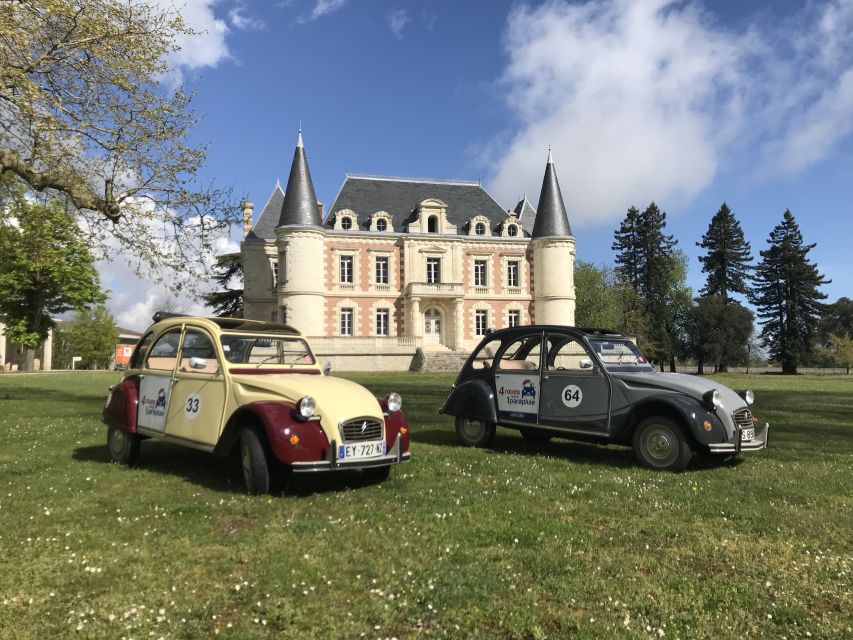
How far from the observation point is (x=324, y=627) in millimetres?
3262

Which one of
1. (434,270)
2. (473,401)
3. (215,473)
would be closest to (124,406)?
(215,473)

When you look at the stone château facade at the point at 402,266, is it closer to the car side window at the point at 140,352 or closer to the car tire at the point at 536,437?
the car tire at the point at 536,437

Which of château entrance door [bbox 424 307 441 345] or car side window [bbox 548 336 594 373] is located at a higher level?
château entrance door [bbox 424 307 441 345]

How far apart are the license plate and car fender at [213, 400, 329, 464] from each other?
165mm

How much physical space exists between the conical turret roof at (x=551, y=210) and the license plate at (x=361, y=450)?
42068 millimetres

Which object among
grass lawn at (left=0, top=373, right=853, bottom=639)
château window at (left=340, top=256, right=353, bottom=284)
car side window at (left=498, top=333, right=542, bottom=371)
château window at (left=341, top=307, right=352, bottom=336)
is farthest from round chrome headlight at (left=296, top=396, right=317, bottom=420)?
château window at (left=340, top=256, right=353, bottom=284)

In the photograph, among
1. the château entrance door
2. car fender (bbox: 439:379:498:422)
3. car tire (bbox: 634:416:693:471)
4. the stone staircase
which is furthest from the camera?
the château entrance door

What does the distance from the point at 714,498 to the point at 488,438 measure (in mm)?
3826

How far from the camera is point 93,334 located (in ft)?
242

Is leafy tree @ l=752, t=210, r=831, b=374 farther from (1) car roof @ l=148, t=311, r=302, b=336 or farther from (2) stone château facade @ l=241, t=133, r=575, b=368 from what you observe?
(1) car roof @ l=148, t=311, r=302, b=336

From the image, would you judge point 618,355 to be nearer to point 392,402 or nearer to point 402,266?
point 392,402

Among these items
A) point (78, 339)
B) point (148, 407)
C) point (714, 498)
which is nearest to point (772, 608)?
point (714, 498)

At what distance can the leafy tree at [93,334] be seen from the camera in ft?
241

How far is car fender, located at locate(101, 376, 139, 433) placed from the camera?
7602 mm
